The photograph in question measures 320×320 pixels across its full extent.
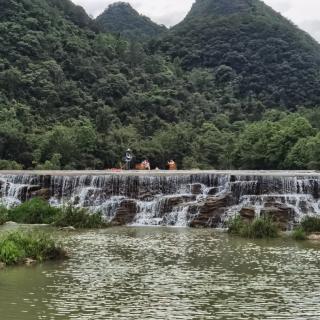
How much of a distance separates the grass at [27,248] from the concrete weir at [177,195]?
10.7 meters

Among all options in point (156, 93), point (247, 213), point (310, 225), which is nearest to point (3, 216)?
point (247, 213)

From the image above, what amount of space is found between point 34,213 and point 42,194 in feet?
14.4

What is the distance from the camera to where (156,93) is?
66.3 m

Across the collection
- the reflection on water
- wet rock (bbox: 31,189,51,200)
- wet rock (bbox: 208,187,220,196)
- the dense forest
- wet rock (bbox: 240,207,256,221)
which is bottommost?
the reflection on water

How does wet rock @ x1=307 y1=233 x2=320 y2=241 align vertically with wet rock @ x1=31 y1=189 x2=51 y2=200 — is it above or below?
below

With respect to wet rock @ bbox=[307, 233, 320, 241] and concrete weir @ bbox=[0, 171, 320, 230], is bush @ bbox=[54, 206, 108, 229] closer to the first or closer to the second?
concrete weir @ bbox=[0, 171, 320, 230]

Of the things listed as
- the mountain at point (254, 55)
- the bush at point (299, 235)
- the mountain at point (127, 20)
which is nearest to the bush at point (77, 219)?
the bush at point (299, 235)

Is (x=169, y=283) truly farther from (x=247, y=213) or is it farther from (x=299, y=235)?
(x=247, y=213)

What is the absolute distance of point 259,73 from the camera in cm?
7938

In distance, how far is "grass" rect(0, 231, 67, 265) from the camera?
15412 millimetres

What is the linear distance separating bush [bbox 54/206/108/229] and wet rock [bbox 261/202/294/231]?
6.18 metres

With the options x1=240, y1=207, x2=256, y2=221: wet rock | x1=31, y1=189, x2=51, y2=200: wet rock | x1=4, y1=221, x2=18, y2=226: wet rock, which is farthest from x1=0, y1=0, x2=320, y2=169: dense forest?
x1=4, y1=221, x2=18, y2=226: wet rock

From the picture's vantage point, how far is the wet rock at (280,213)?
25303 mm

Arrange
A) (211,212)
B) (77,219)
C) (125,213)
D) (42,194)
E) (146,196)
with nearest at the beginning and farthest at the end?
1. (77,219)
2. (211,212)
3. (125,213)
4. (146,196)
5. (42,194)
